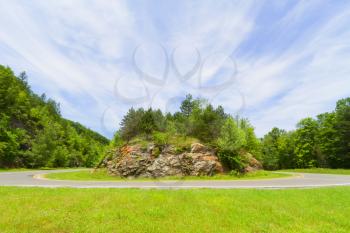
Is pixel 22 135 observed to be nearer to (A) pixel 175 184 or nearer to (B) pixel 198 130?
(B) pixel 198 130

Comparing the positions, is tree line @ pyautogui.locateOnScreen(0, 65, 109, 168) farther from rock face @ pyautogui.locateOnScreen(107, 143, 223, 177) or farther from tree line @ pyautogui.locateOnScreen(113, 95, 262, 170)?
rock face @ pyautogui.locateOnScreen(107, 143, 223, 177)

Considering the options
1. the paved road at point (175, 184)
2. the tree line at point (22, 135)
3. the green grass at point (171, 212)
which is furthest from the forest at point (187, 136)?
the green grass at point (171, 212)

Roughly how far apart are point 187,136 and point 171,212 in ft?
→ 67.1

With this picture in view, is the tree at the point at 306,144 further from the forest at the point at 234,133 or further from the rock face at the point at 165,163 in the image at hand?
the rock face at the point at 165,163

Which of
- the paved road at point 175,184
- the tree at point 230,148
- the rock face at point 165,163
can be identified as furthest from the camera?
the tree at point 230,148

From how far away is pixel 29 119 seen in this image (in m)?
67.2

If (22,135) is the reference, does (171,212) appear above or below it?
below

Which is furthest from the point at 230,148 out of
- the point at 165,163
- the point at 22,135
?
the point at 22,135

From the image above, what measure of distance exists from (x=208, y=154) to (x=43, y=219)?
1923 centimetres

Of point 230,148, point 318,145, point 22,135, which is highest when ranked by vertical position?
point 22,135

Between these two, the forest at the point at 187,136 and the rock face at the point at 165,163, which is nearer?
the rock face at the point at 165,163

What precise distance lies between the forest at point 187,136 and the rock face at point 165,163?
1534 mm

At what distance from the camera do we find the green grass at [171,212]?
729 centimetres

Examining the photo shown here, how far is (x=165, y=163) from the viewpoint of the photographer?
23906mm
